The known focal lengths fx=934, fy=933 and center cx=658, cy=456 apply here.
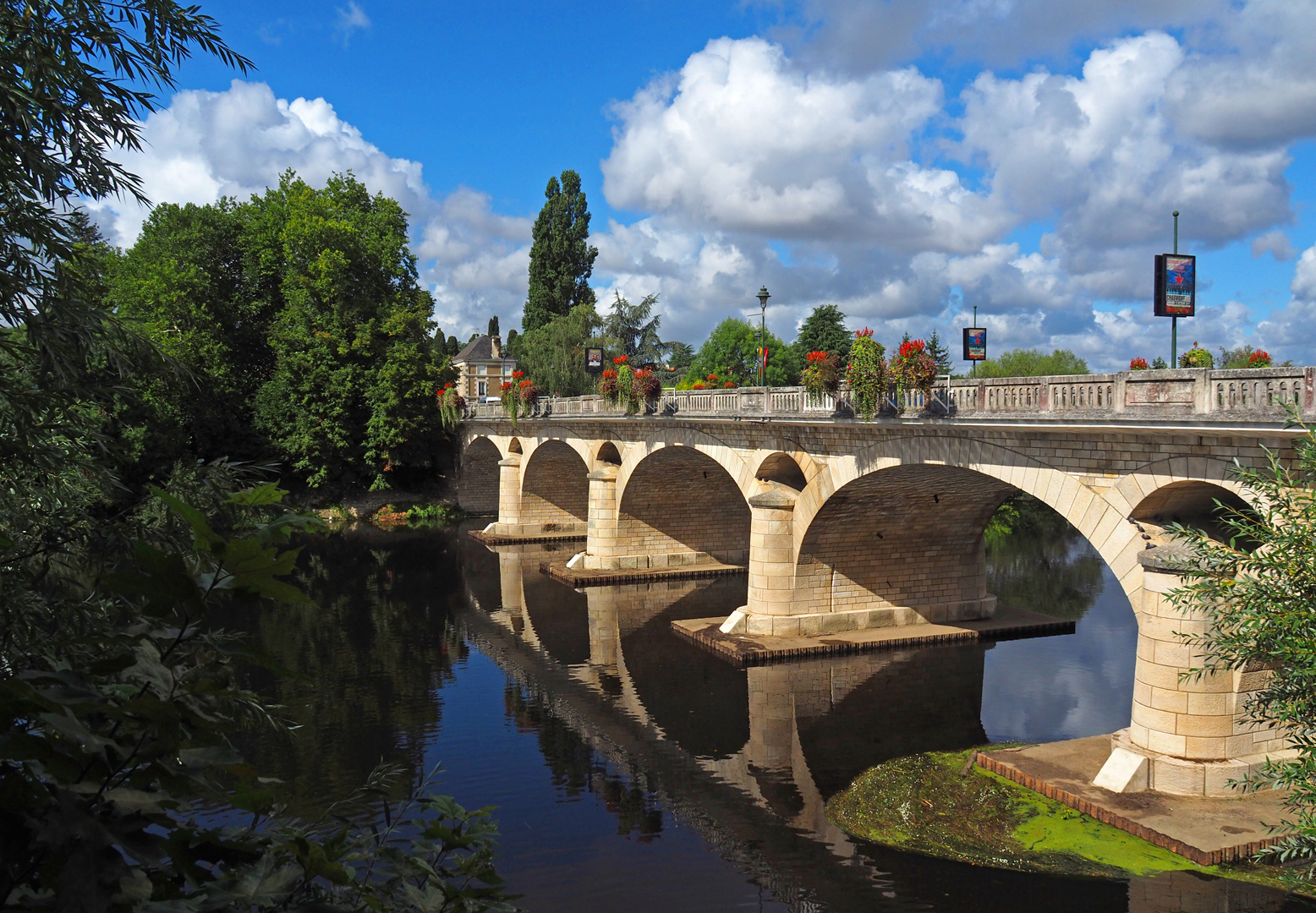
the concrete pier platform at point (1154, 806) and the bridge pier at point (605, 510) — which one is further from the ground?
the bridge pier at point (605, 510)

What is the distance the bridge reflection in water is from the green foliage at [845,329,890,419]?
5817 millimetres

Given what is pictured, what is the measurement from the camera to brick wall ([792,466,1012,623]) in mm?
20891

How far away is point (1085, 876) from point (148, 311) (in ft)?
137

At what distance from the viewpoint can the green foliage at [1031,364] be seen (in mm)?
63562

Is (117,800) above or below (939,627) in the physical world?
above

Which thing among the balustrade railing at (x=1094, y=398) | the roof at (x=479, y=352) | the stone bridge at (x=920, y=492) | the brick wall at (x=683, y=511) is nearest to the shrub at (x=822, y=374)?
the balustrade railing at (x=1094, y=398)

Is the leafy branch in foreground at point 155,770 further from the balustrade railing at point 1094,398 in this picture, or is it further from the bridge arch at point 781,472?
the bridge arch at point 781,472

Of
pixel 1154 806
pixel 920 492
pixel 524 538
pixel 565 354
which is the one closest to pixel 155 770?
pixel 1154 806

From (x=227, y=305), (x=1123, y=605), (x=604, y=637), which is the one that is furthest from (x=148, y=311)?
(x=1123, y=605)

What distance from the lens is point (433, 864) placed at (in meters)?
3.46

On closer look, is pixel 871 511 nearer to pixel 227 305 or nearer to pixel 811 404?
pixel 811 404

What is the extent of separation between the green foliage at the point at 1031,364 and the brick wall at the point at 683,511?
1369 inches

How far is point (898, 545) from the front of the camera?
74.6 feet

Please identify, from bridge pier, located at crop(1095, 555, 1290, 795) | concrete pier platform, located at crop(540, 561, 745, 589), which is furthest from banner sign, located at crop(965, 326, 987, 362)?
concrete pier platform, located at crop(540, 561, 745, 589)
